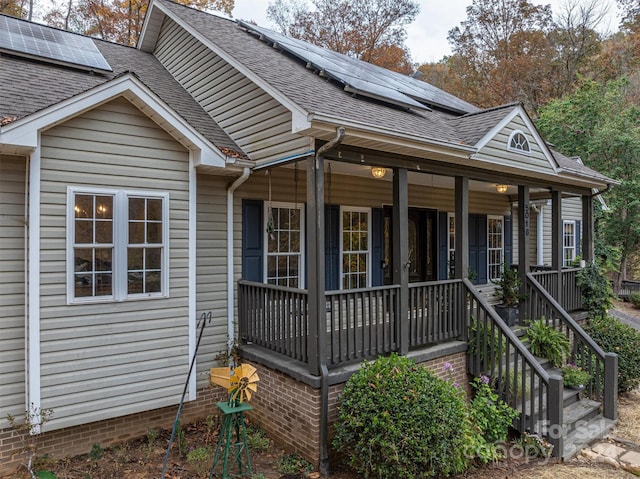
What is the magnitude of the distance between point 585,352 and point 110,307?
7.38 m

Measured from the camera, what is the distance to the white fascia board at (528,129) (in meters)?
6.09

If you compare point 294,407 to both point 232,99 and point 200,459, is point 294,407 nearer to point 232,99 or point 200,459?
point 200,459

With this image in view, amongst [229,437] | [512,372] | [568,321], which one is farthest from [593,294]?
[229,437]

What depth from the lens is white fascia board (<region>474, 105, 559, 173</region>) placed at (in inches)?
240

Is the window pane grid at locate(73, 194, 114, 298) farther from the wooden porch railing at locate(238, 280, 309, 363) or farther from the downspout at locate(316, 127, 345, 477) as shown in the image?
the downspout at locate(316, 127, 345, 477)

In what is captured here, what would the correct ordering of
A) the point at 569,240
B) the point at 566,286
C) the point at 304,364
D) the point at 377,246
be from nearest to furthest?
the point at 304,364, the point at 377,246, the point at 566,286, the point at 569,240

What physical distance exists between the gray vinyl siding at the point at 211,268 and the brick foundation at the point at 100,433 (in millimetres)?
325

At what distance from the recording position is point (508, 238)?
10891 mm

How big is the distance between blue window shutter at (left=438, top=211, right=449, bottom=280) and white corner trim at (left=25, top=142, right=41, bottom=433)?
7.43 meters

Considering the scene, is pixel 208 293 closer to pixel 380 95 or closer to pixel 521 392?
pixel 380 95

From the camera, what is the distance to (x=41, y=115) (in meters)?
4.09

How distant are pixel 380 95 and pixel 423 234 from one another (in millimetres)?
4013

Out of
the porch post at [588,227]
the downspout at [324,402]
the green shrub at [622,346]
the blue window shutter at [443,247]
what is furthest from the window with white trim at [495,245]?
the downspout at [324,402]

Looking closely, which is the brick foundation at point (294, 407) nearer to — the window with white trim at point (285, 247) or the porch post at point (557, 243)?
the window with white trim at point (285, 247)
